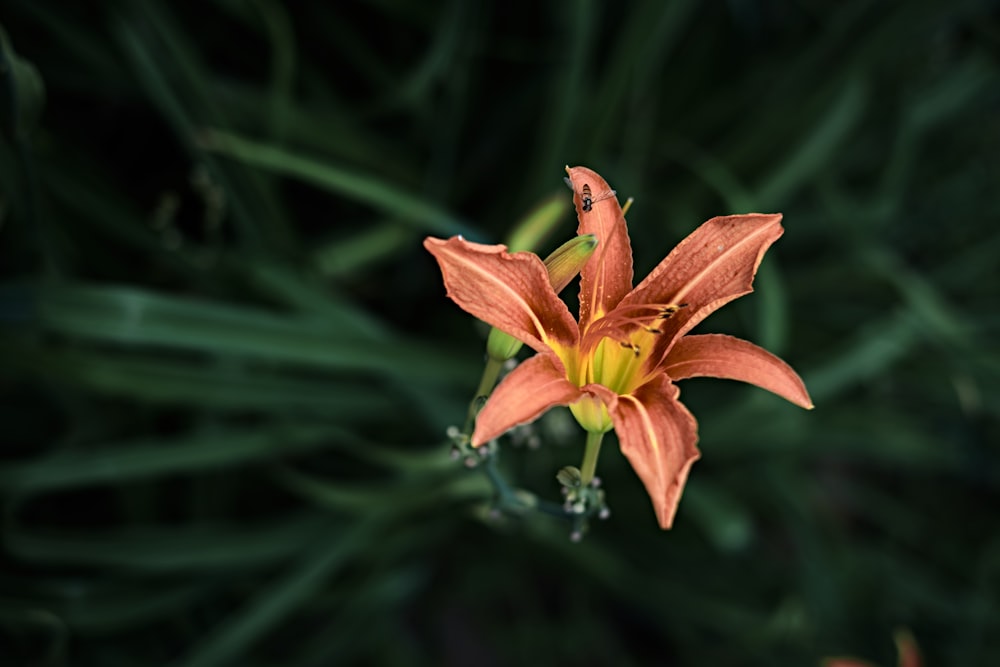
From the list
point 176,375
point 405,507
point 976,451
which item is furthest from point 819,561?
point 176,375

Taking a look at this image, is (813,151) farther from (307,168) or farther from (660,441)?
(660,441)

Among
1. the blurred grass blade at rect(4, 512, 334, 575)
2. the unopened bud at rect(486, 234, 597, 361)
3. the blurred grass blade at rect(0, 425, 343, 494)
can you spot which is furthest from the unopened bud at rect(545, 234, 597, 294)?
the blurred grass blade at rect(4, 512, 334, 575)

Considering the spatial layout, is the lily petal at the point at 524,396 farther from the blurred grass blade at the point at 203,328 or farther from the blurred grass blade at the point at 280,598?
the blurred grass blade at the point at 280,598

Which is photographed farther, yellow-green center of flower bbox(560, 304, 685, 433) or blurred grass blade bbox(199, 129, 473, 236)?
blurred grass blade bbox(199, 129, 473, 236)

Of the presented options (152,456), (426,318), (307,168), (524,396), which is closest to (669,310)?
(524,396)

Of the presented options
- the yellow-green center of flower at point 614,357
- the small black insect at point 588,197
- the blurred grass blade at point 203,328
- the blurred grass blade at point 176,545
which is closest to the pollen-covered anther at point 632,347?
the yellow-green center of flower at point 614,357

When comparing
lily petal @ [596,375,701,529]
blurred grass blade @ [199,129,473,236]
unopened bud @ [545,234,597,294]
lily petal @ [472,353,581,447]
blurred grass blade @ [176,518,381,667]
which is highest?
blurred grass blade @ [199,129,473,236]

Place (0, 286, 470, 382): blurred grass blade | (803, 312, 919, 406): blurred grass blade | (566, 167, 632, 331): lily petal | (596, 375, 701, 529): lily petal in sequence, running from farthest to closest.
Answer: (803, 312, 919, 406): blurred grass blade
(0, 286, 470, 382): blurred grass blade
(566, 167, 632, 331): lily petal
(596, 375, 701, 529): lily petal

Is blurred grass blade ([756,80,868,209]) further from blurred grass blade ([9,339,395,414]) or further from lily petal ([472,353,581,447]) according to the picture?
lily petal ([472,353,581,447])
